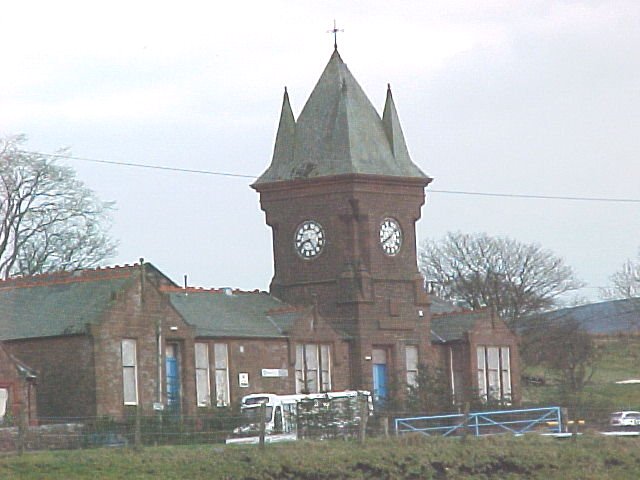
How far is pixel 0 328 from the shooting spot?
58.1 metres

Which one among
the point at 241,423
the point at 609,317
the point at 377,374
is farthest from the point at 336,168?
the point at 609,317

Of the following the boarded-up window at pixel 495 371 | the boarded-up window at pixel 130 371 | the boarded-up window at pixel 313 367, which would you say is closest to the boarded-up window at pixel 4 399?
the boarded-up window at pixel 130 371

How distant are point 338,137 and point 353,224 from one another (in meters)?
3.33

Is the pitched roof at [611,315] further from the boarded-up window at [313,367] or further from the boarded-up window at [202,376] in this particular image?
the boarded-up window at [202,376]

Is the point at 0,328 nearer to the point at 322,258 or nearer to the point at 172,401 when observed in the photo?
the point at 172,401

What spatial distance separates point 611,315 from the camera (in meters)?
114

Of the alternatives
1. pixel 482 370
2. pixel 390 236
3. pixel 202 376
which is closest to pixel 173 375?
pixel 202 376

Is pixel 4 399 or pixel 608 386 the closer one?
pixel 4 399

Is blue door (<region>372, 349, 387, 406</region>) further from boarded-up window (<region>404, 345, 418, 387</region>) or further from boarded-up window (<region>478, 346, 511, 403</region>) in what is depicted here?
boarded-up window (<region>478, 346, 511, 403</region>)

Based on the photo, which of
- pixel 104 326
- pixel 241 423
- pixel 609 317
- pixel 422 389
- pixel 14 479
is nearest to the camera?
pixel 14 479

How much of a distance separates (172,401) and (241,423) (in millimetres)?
7346

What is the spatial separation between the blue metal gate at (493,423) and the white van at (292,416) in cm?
189

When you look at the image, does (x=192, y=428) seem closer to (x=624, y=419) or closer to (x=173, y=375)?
(x=173, y=375)

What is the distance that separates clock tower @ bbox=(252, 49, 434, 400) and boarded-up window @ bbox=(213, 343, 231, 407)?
4762 millimetres
